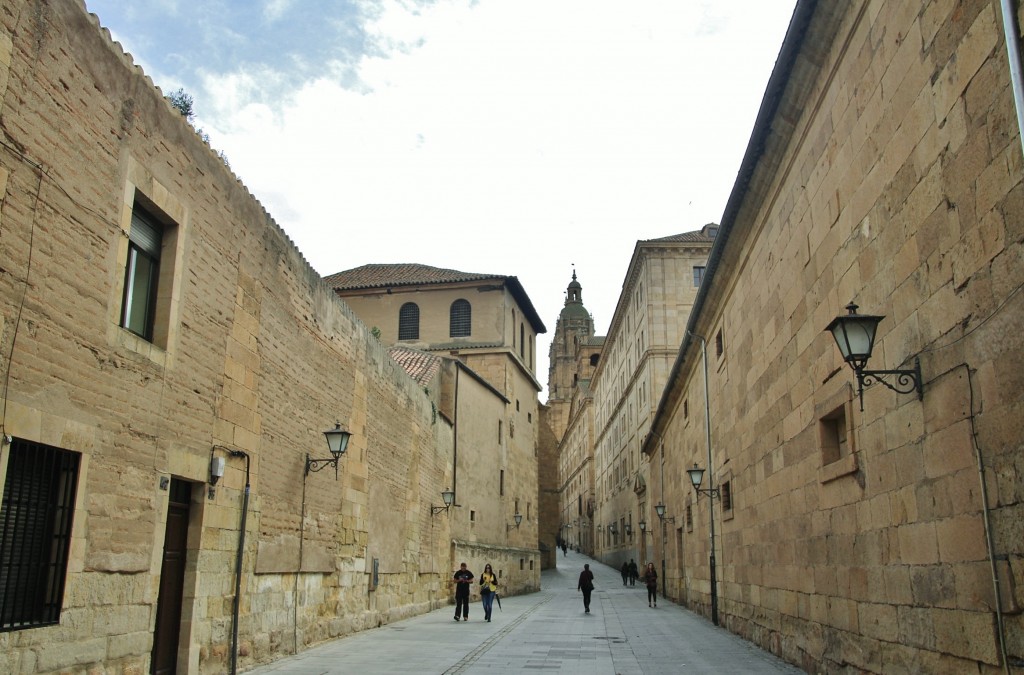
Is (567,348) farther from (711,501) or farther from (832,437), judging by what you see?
(832,437)

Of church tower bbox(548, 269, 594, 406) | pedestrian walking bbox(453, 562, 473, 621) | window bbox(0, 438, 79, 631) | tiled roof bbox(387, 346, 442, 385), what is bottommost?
pedestrian walking bbox(453, 562, 473, 621)

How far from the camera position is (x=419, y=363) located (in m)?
24.6

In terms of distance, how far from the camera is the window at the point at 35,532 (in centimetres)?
608

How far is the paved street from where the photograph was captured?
10.3 metres

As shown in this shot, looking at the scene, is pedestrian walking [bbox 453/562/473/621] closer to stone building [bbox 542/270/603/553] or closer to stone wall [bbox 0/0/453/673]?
stone wall [bbox 0/0/453/673]

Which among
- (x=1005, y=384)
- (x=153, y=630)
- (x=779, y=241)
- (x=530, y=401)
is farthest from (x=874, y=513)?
(x=530, y=401)

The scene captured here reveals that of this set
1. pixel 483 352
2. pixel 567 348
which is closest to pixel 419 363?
pixel 483 352

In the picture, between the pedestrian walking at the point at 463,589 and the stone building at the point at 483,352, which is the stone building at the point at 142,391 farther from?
the stone building at the point at 483,352

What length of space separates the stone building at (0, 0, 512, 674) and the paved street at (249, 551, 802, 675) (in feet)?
3.62

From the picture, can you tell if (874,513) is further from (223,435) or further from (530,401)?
(530,401)

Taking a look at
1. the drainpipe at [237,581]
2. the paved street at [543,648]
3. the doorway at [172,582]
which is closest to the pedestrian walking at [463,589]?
the paved street at [543,648]

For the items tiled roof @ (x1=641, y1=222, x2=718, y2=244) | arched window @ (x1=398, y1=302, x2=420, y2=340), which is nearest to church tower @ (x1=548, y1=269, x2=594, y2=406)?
tiled roof @ (x1=641, y1=222, x2=718, y2=244)

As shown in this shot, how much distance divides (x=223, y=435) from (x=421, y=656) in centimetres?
431

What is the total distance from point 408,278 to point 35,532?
27604mm
